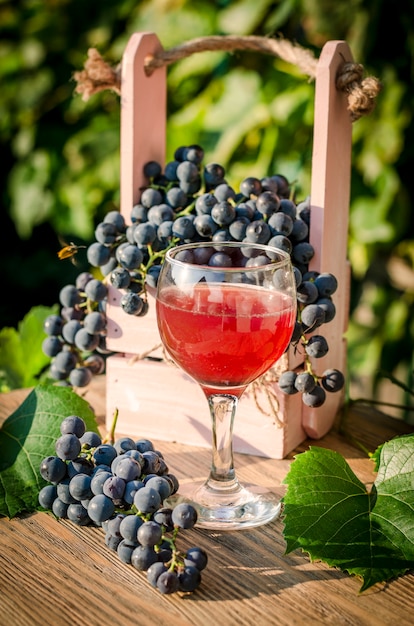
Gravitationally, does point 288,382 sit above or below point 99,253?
below

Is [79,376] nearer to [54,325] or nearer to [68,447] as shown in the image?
[54,325]

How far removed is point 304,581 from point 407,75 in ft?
4.69

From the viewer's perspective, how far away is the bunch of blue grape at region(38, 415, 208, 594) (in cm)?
89

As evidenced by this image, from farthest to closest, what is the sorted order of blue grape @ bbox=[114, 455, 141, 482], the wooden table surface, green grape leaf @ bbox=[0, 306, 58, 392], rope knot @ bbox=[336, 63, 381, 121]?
green grape leaf @ bbox=[0, 306, 58, 392]
rope knot @ bbox=[336, 63, 381, 121]
blue grape @ bbox=[114, 455, 141, 482]
the wooden table surface

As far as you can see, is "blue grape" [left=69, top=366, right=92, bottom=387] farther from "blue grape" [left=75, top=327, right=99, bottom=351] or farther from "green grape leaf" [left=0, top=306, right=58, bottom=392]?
"green grape leaf" [left=0, top=306, right=58, bottom=392]

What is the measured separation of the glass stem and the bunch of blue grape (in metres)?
0.07

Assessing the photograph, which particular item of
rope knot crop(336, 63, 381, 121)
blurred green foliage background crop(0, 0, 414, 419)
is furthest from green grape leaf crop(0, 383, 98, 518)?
blurred green foliage background crop(0, 0, 414, 419)

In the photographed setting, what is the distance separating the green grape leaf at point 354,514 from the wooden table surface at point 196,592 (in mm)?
21

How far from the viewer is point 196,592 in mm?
895

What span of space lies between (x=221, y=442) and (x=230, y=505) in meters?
0.08

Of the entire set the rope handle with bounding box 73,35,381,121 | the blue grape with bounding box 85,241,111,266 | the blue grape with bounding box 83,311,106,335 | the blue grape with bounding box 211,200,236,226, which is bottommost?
the blue grape with bounding box 83,311,106,335

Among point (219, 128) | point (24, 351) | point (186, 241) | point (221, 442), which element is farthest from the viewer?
point (219, 128)

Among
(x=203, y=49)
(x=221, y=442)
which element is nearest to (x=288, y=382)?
(x=221, y=442)

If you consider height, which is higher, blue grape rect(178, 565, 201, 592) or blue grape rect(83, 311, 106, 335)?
blue grape rect(83, 311, 106, 335)
